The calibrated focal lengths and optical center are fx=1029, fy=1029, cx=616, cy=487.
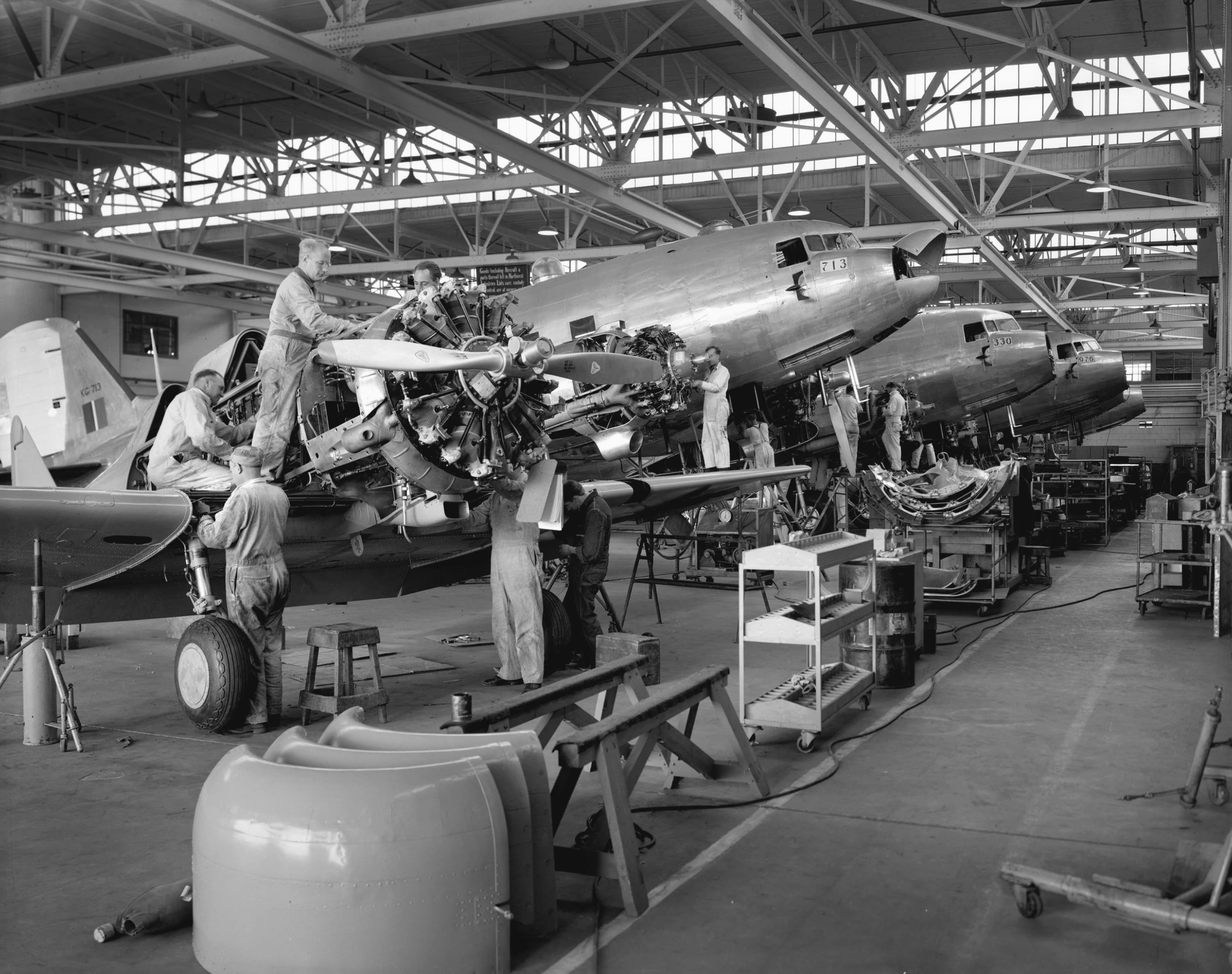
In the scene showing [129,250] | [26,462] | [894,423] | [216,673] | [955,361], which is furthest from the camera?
[129,250]

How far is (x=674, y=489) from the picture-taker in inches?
444

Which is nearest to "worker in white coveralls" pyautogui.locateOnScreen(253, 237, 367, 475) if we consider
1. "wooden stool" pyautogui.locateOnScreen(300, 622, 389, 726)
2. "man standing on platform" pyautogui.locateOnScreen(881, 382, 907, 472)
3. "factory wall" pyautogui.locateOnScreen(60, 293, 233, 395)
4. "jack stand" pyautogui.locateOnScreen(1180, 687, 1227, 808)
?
"wooden stool" pyautogui.locateOnScreen(300, 622, 389, 726)

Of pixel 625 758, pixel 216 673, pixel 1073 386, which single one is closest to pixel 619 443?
pixel 216 673

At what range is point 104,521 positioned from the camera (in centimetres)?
741

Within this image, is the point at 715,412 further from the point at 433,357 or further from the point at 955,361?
the point at 955,361

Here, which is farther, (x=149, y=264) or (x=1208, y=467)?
(x=149, y=264)

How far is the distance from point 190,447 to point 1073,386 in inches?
1006

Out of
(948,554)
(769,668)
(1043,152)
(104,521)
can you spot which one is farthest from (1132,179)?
(104,521)

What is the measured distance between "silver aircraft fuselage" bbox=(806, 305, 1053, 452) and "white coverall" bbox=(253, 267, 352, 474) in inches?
620

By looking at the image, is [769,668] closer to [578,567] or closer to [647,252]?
[578,567]

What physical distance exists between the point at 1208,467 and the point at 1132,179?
10709 mm

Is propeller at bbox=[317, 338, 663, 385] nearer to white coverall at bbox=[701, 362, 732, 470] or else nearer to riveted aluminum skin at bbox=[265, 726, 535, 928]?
riveted aluminum skin at bbox=[265, 726, 535, 928]

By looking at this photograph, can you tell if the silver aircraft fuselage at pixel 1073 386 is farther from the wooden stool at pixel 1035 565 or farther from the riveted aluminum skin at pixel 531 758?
the riveted aluminum skin at pixel 531 758

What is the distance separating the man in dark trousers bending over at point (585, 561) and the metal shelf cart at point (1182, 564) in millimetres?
6681
